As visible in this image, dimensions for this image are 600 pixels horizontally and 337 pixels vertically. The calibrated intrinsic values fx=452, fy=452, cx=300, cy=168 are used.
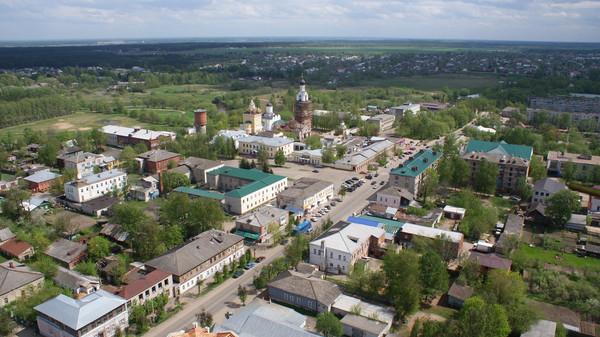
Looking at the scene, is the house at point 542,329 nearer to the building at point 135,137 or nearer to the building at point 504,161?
the building at point 504,161

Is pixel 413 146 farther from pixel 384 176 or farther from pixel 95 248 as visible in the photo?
pixel 95 248

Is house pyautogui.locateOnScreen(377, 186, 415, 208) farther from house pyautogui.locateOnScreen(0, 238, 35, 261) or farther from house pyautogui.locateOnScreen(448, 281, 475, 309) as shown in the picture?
house pyautogui.locateOnScreen(0, 238, 35, 261)

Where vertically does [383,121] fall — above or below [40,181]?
above

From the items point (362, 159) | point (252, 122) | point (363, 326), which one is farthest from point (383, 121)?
point (363, 326)

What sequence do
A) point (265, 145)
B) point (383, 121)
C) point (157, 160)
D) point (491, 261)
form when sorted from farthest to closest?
point (383, 121) < point (265, 145) < point (157, 160) < point (491, 261)

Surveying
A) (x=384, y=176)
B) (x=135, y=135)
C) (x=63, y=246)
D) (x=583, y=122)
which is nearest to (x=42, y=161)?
(x=135, y=135)

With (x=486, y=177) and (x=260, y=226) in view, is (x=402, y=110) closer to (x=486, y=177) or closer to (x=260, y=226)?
(x=486, y=177)
